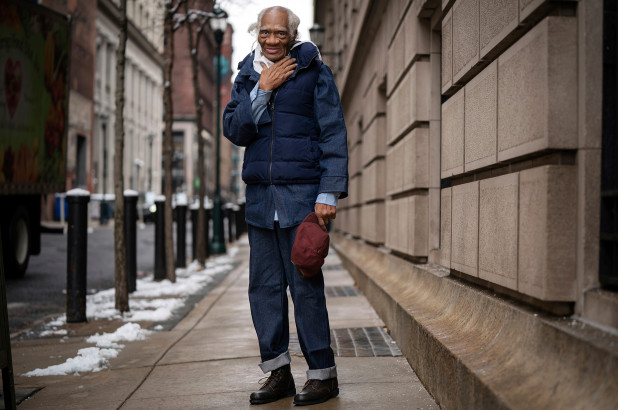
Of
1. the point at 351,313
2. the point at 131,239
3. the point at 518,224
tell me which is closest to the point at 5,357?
the point at 518,224

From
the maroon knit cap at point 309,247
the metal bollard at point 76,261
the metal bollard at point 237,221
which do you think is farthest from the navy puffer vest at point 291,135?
the metal bollard at point 237,221

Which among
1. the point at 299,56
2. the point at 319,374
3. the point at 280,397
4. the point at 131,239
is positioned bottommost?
the point at 280,397

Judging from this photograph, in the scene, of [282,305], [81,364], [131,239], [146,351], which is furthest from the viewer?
[131,239]

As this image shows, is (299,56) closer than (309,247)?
No

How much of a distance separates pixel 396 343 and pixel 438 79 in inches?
84.8

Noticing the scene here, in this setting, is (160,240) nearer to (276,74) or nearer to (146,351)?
(146,351)

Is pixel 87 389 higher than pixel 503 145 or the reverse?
the reverse

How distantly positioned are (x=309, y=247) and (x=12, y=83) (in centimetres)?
912

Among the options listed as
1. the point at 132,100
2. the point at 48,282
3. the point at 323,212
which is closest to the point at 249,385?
the point at 323,212

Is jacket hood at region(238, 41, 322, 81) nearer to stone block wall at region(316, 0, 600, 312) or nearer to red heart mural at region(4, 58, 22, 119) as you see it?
stone block wall at region(316, 0, 600, 312)

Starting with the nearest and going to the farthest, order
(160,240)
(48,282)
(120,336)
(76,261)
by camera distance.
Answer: (120,336)
(76,261)
(160,240)
(48,282)

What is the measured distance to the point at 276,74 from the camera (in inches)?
160

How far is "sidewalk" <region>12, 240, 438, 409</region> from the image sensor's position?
4203 millimetres

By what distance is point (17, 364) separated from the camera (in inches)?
215
